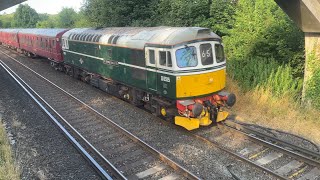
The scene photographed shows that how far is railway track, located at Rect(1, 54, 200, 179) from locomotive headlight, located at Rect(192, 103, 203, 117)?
68.3 inches

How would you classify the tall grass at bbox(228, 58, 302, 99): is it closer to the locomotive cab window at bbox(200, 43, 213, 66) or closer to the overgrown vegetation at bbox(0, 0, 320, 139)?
the overgrown vegetation at bbox(0, 0, 320, 139)

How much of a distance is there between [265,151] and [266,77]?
18.3 feet

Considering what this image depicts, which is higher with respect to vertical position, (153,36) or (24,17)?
(24,17)

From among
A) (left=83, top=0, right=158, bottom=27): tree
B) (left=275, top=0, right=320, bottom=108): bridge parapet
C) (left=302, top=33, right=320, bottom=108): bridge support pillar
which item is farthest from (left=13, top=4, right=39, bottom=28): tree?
(left=302, top=33, right=320, bottom=108): bridge support pillar

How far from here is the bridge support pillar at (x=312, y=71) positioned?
11.6 metres

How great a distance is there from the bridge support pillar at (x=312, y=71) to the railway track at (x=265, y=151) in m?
2.82

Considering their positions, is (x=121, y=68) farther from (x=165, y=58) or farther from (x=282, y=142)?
(x=282, y=142)

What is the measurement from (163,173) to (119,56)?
21.0ft

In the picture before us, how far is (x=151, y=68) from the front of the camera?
11.0 metres

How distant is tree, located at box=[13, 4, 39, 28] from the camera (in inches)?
3637

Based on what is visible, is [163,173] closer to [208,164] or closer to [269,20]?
[208,164]

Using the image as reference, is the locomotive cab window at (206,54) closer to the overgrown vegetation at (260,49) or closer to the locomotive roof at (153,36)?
the locomotive roof at (153,36)

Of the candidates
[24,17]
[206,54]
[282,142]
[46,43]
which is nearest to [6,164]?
[206,54]

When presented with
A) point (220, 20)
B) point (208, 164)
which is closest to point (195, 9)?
point (220, 20)
